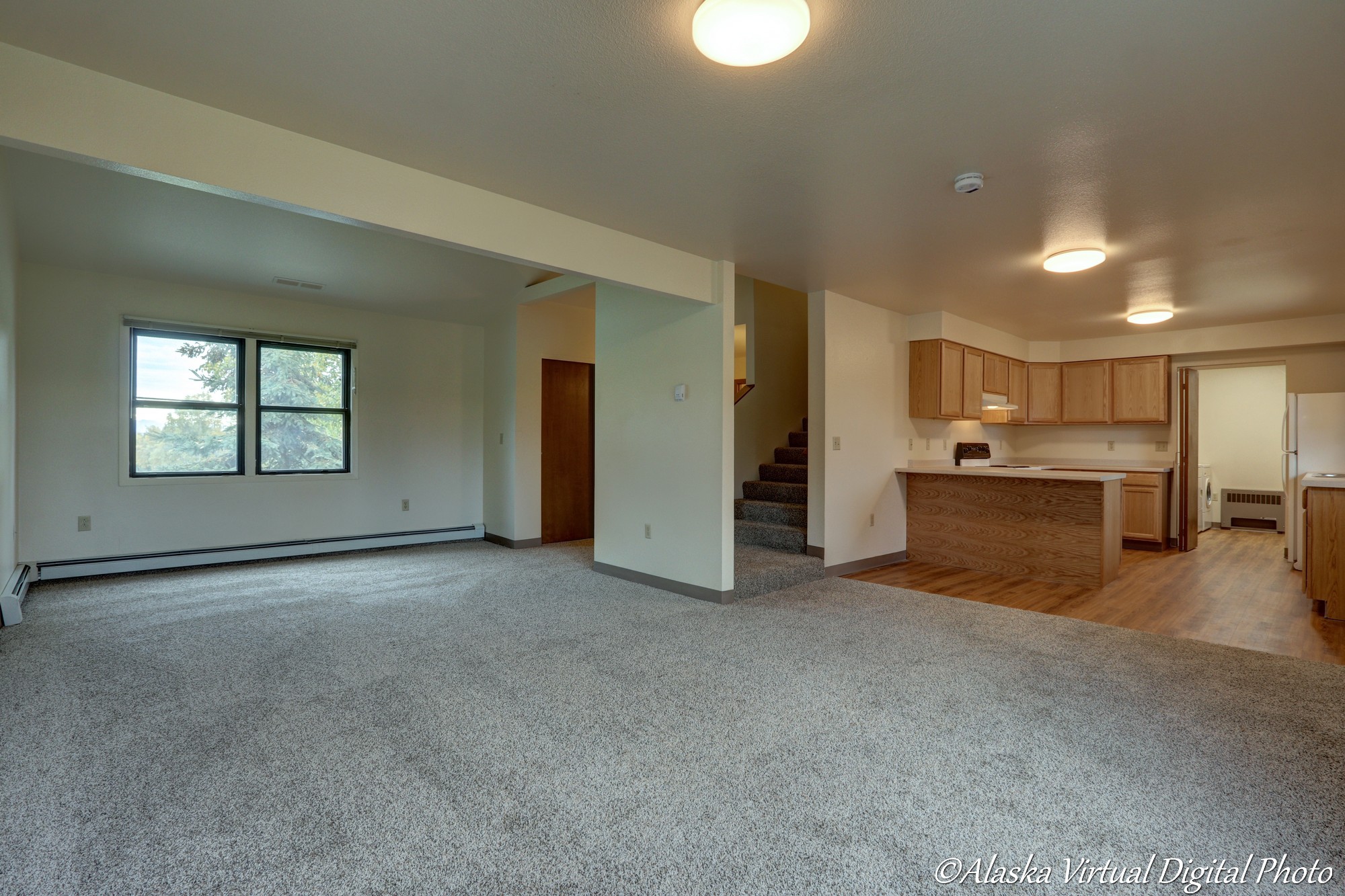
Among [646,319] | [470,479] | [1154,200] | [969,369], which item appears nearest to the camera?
[1154,200]

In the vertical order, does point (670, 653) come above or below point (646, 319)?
below

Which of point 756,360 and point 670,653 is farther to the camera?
point 756,360

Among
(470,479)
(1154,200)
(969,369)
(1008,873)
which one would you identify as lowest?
(1008,873)

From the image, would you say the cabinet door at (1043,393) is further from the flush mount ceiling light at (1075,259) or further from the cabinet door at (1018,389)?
the flush mount ceiling light at (1075,259)

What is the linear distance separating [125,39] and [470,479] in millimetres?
5379

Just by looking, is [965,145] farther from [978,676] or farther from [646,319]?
[646,319]

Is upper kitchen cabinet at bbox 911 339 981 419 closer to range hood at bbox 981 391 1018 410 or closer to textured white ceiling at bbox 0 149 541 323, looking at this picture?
range hood at bbox 981 391 1018 410

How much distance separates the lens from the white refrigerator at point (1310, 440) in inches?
222

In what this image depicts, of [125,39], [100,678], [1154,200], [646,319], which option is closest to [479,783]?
[100,678]

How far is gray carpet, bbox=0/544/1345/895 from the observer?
65.6 inches

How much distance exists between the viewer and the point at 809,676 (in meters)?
2.96

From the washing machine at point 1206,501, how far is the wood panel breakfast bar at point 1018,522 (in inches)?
157

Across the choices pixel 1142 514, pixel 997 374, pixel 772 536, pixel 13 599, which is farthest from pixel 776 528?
pixel 13 599

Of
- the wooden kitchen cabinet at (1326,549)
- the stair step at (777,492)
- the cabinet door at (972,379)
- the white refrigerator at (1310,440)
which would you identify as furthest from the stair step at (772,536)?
the white refrigerator at (1310,440)
